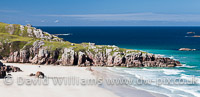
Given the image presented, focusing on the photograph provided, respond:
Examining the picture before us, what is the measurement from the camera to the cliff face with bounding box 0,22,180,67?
86.2 m

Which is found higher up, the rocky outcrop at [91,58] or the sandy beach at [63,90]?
the rocky outcrop at [91,58]

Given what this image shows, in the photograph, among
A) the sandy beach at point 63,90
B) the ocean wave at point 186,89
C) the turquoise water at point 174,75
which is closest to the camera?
the sandy beach at point 63,90

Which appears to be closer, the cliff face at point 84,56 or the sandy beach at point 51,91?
the sandy beach at point 51,91

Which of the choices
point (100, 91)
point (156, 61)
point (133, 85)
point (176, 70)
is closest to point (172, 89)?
point (133, 85)

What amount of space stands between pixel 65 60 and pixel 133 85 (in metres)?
35.9

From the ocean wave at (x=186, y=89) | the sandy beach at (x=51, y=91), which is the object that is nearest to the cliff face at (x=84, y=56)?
the sandy beach at (x=51, y=91)

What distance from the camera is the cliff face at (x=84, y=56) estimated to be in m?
86.2

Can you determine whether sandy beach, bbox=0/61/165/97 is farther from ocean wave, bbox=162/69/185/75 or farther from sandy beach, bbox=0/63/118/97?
ocean wave, bbox=162/69/185/75

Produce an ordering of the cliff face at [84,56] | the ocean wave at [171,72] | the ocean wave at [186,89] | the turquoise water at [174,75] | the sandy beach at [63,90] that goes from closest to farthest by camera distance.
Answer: the sandy beach at [63,90] < the ocean wave at [186,89] < the turquoise water at [174,75] < the ocean wave at [171,72] < the cliff face at [84,56]

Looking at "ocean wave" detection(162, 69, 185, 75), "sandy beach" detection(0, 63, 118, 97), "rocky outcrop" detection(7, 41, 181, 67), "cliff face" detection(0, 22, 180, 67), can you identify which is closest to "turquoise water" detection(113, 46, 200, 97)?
"ocean wave" detection(162, 69, 185, 75)

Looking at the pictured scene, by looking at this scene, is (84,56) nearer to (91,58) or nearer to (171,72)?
(91,58)

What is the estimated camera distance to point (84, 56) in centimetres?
8806

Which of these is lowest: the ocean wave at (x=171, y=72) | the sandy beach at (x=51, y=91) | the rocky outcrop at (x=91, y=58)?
the sandy beach at (x=51, y=91)

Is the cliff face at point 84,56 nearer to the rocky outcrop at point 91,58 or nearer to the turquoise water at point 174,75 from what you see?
the rocky outcrop at point 91,58
